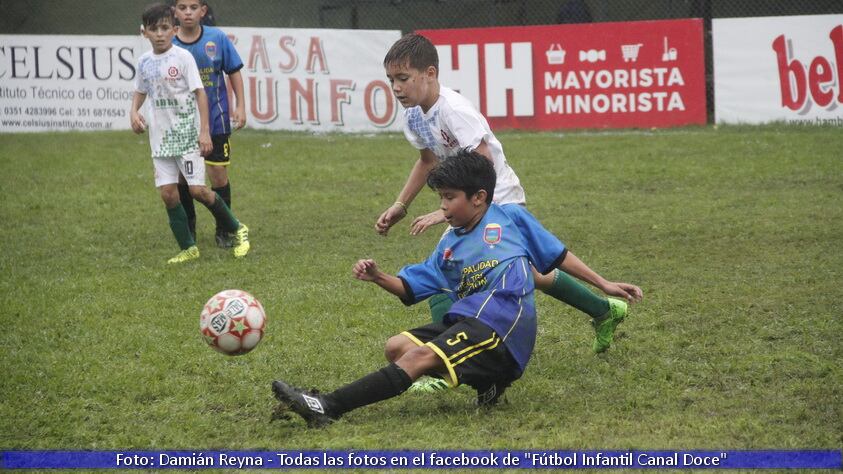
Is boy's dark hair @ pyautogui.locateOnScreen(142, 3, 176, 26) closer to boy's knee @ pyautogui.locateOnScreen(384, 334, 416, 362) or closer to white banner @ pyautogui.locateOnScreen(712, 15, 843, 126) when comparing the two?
boy's knee @ pyautogui.locateOnScreen(384, 334, 416, 362)

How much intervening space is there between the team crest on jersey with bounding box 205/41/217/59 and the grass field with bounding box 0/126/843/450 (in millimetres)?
1460

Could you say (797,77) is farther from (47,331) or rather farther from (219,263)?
(47,331)

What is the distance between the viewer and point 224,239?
28.9ft

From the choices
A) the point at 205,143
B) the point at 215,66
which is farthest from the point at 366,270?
the point at 215,66

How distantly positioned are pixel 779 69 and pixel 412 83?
9807 millimetres

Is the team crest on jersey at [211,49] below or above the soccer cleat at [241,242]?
above

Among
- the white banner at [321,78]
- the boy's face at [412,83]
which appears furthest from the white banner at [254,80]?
the boy's face at [412,83]

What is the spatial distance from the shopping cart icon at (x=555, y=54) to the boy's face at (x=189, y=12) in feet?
21.9

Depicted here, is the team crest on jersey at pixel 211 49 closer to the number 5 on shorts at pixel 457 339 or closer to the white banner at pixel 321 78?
the number 5 on shorts at pixel 457 339

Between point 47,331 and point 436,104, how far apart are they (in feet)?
8.20

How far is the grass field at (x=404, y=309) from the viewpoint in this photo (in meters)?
4.54

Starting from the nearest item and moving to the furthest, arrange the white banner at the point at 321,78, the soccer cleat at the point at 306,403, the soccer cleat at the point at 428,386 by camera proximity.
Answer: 1. the soccer cleat at the point at 306,403
2. the soccer cleat at the point at 428,386
3. the white banner at the point at 321,78

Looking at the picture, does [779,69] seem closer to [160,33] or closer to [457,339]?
[160,33]

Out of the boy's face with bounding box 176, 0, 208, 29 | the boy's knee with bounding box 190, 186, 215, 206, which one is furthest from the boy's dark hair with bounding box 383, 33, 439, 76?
the boy's face with bounding box 176, 0, 208, 29
